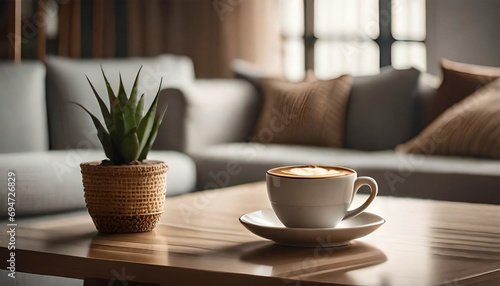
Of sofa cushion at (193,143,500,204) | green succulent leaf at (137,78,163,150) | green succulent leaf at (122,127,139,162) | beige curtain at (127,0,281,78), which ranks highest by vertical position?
beige curtain at (127,0,281,78)

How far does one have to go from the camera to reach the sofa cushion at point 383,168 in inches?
96.7

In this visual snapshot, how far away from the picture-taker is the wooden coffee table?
943 mm

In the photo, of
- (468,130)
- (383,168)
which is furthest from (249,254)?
(468,130)

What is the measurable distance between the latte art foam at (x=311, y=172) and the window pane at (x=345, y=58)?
154 inches

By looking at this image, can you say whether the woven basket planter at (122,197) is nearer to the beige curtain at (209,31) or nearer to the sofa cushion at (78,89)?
the sofa cushion at (78,89)

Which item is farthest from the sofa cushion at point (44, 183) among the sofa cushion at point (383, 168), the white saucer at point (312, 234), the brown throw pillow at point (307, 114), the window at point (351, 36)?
the window at point (351, 36)

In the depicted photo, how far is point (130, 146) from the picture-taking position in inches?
50.5

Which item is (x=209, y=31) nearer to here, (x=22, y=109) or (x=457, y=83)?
(x=22, y=109)

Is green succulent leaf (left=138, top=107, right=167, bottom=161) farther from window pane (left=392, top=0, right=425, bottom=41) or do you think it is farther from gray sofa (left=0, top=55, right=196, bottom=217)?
window pane (left=392, top=0, right=425, bottom=41)

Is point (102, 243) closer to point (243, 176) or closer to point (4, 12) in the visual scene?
point (243, 176)

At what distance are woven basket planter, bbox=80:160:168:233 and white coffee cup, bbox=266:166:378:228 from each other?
0.23 metres

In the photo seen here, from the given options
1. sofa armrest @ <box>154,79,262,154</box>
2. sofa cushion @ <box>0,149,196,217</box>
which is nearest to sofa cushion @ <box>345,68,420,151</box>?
sofa armrest @ <box>154,79,262,154</box>

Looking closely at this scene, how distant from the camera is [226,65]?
512 cm

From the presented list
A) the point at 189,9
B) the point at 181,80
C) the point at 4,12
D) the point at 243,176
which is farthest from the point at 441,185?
the point at 4,12
